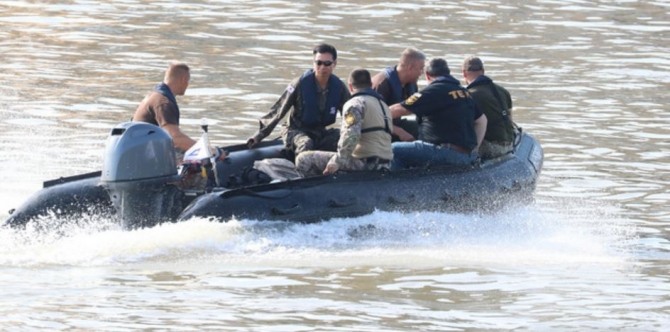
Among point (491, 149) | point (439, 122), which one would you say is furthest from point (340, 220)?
point (491, 149)

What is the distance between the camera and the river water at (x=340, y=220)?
9.78 m

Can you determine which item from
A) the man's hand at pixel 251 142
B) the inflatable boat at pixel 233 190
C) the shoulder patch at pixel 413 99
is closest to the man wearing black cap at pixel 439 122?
the shoulder patch at pixel 413 99

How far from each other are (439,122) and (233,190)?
202cm

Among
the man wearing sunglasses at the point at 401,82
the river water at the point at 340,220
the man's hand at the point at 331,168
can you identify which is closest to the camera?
the river water at the point at 340,220

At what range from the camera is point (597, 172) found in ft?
51.3

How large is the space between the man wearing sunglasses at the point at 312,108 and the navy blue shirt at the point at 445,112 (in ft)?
1.78

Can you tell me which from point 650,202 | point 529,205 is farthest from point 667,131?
point 529,205

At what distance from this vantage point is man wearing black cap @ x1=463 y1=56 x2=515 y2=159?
43.5 feet

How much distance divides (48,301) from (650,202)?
6.24 metres

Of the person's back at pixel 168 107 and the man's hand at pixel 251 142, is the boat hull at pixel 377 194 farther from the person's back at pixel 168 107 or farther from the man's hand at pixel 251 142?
the man's hand at pixel 251 142

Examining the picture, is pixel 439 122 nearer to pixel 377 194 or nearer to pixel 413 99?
pixel 413 99

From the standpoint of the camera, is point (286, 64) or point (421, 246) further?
point (286, 64)

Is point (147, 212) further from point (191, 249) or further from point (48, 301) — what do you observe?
point (48, 301)

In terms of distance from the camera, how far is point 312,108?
1265cm
